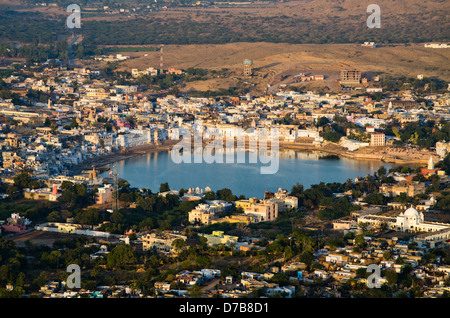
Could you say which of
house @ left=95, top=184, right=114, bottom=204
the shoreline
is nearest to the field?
the shoreline

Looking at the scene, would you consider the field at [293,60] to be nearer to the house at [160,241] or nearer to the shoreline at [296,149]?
the shoreline at [296,149]

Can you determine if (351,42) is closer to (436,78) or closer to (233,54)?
(233,54)

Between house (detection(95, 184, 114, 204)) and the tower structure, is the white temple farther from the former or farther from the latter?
the tower structure

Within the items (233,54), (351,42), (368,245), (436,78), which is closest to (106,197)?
(368,245)

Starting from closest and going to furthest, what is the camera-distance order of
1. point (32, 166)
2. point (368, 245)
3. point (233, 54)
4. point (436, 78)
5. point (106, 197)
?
point (368, 245)
point (106, 197)
point (32, 166)
point (436, 78)
point (233, 54)

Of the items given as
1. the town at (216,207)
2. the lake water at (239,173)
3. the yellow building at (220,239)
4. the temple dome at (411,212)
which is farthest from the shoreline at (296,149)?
the temple dome at (411,212)

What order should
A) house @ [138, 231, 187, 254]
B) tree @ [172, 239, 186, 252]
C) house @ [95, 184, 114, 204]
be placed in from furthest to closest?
house @ [95, 184, 114, 204], house @ [138, 231, 187, 254], tree @ [172, 239, 186, 252]
